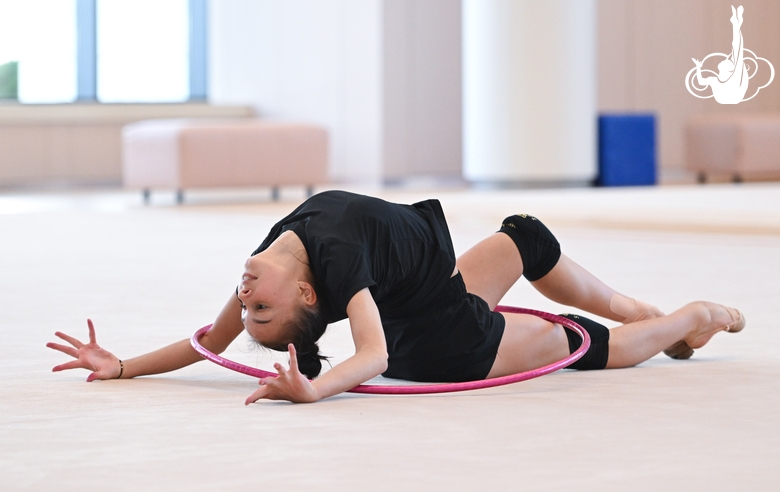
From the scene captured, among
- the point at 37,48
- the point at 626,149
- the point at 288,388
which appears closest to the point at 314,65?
the point at 37,48

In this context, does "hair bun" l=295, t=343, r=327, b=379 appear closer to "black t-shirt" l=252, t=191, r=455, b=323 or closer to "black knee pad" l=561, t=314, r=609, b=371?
"black t-shirt" l=252, t=191, r=455, b=323

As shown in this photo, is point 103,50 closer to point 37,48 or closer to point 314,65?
point 37,48

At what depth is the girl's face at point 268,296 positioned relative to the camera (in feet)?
7.66

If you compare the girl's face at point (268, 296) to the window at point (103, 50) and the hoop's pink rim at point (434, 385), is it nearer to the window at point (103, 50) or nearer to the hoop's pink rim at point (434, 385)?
the hoop's pink rim at point (434, 385)

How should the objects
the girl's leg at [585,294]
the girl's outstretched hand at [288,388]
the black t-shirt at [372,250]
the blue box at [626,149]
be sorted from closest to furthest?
the girl's outstretched hand at [288,388], the black t-shirt at [372,250], the girl's leg at [585,294], the blue box at [626,149]

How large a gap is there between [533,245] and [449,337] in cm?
38

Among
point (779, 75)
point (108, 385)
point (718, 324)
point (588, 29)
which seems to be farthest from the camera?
point (779, 75)

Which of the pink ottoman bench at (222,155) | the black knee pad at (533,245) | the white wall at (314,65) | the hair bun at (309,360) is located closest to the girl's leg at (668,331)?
the black knee pad at (533,245)

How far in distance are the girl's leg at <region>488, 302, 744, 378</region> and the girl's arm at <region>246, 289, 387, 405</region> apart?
43 centimetres

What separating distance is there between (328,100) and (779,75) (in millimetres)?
5799

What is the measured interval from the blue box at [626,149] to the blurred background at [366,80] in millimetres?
93

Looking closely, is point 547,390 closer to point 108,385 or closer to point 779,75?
point 108,385

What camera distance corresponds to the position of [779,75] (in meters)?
14.2

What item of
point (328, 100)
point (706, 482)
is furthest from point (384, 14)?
point (706, 482)
